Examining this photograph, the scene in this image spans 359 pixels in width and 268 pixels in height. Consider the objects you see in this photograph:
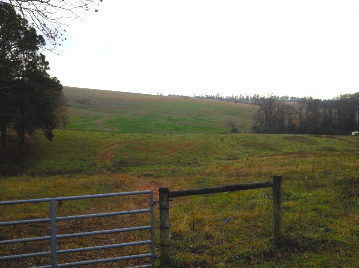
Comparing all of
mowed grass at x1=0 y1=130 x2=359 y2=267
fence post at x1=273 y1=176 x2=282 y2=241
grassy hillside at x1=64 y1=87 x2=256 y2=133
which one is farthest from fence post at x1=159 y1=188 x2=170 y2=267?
grassy hillside at x1=64 y1=87 x2=256 y2=133

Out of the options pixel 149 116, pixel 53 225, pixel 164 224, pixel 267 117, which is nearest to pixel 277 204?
pixel 164 224

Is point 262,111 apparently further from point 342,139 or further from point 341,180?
point 341,180

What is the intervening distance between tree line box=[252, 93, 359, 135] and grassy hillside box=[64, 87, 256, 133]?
6006 mm

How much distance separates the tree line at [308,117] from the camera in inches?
2954

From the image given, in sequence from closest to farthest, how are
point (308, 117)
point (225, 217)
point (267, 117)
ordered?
point (225, 217) < point (267, 117) < point (308, 117)

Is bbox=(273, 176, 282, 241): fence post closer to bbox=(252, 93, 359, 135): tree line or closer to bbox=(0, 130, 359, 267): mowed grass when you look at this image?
bbox=(0, 130, 359, 267): mowed grass

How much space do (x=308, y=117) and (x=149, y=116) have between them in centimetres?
4911

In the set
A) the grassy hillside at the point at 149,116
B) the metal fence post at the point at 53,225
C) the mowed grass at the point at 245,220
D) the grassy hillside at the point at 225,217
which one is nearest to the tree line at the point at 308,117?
the grassy hillside at the point at 149,116

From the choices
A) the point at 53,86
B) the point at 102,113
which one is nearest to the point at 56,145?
the point at 53,86

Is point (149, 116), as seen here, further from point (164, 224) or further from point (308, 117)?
point (164, 224)

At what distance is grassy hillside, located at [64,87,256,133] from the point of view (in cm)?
6606

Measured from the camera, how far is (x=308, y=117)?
279ft

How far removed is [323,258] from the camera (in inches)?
218

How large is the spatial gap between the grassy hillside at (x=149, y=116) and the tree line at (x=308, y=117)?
601 centimetres
